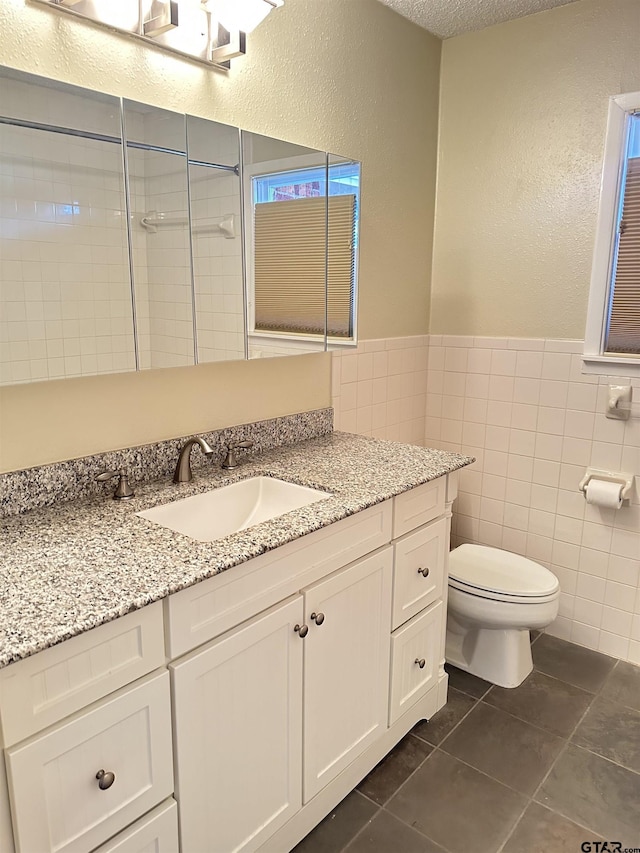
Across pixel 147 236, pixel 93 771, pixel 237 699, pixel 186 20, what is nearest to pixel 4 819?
pixel 93 771

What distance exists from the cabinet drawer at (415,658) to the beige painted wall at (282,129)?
84 cm

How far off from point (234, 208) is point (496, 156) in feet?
4.35

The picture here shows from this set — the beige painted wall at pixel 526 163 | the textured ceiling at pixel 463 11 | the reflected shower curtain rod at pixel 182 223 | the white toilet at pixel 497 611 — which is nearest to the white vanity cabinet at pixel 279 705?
the white toilet at pixel 497 611

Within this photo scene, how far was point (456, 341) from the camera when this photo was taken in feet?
8.93

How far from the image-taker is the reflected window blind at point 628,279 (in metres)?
2.20

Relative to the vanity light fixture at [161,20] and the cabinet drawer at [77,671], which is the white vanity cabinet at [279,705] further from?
the vanity light fixture at [161,20]

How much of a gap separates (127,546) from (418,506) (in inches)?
35.4

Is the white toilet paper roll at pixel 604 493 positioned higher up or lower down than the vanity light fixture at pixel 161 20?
lower down

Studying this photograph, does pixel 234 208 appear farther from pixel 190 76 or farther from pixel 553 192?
pixel 553 192

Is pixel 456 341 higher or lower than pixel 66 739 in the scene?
higher

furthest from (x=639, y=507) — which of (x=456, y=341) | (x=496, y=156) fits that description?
(x=496, y=156)

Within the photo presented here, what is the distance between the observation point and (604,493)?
90.4 inches

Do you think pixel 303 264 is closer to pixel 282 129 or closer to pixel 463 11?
pixel 282 129

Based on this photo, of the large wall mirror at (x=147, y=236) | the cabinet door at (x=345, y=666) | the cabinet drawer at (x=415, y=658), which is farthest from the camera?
the cabinet drawer at (x=415, y=658)
